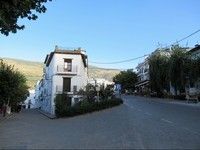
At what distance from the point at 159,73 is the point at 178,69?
1004 cm

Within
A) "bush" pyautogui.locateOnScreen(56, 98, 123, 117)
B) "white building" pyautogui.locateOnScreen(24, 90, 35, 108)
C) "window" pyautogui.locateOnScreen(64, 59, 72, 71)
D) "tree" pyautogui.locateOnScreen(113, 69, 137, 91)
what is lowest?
"bush" pyautogui.locateOnScreen(56, 98, 123, 117)

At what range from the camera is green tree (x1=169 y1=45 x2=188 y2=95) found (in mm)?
70000

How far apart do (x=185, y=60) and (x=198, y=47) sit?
5.80 m

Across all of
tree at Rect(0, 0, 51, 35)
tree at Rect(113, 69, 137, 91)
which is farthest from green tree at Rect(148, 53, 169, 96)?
tree at Rect(0, 0, 51, 35)

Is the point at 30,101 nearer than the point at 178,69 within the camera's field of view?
No

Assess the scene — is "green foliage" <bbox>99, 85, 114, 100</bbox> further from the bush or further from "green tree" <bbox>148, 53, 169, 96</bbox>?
"green tree" <bbox>148, 53, 169, 96</bbox>

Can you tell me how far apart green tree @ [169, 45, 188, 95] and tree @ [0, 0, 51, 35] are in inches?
2113

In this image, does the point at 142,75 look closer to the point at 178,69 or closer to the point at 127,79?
the point at 127,79

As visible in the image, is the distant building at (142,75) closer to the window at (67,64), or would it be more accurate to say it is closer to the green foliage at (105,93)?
the window at (67,64)

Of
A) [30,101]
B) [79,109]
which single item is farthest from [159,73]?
[30,101]

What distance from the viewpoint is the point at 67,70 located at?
77.0m

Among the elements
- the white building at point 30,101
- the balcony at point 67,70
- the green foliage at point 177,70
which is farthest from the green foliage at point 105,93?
the white building at point 30,101

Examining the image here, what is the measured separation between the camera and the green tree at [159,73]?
79.3 metres

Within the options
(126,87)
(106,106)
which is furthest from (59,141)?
(126,87)
